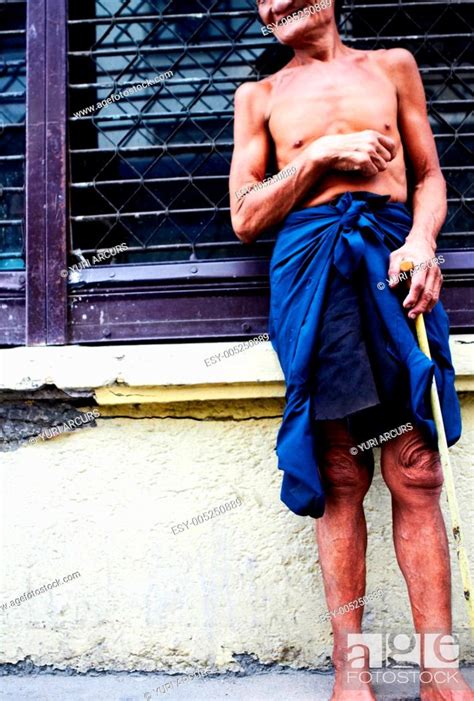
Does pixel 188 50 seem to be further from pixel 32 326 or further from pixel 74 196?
pixel 32 326

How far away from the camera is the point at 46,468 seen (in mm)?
2965

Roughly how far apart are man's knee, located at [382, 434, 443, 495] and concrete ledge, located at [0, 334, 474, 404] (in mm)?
496

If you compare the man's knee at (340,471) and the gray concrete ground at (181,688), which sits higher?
the man's knee at (340,471)

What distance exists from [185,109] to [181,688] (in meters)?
2.33

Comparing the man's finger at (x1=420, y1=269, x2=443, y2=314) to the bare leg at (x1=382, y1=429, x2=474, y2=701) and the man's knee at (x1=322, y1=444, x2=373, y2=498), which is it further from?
the man's knee at (x1=322, y1=444, x2=373, y2=498)

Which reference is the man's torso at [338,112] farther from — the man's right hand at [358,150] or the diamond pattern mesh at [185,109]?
the diamond pattern mesh at [185,109]

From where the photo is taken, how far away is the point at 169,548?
9.54 ft

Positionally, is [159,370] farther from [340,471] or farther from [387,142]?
[387,142]

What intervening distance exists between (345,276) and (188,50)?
147 centimetres

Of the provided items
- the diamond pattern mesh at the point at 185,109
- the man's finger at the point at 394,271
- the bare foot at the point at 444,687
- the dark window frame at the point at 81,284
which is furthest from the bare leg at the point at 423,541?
the diamond pattern mesh at the point at 185,109

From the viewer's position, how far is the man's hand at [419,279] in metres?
2.39

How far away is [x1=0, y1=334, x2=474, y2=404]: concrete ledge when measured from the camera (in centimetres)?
284

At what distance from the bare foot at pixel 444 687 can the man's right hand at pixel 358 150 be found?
5.36 ft


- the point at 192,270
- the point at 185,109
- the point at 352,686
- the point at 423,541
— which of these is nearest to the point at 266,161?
the point at 192,270
